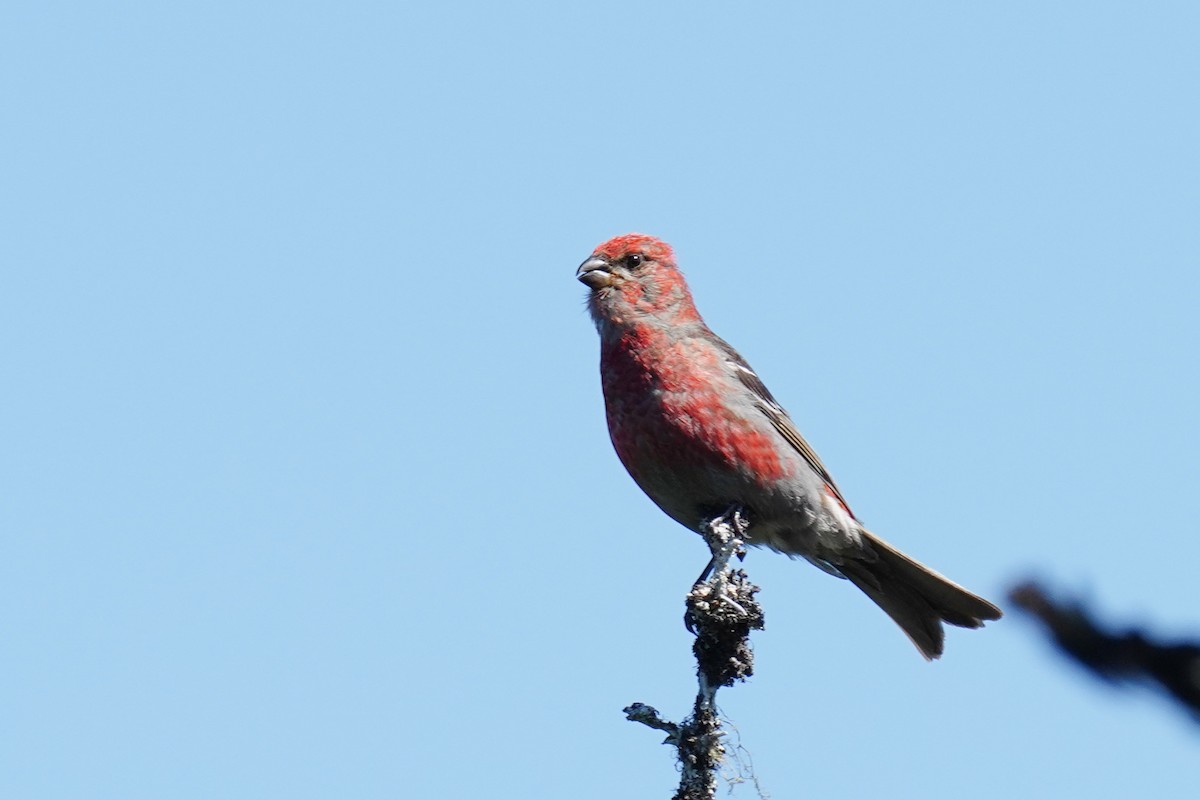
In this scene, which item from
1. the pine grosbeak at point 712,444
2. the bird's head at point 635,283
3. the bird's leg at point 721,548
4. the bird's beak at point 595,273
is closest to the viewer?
the bird's leg at point 721,548

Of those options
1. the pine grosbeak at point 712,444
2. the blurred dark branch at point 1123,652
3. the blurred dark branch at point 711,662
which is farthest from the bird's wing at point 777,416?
the blurred dark branch at point 1123,652

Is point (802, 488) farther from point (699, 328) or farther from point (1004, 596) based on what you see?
point (1004, 596)

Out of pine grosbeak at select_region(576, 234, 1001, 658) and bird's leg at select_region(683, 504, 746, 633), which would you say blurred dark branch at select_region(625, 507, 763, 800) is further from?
pine grosbeak at select_region(576, 234, 1001, 658)

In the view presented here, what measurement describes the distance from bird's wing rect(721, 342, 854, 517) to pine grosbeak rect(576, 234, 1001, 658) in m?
0.01

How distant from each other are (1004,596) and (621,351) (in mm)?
6529

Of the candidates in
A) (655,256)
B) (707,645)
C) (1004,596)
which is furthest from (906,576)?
(1004,596)

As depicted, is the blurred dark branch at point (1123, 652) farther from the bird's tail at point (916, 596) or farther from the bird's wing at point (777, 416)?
the bird's tail at point (916, 596)

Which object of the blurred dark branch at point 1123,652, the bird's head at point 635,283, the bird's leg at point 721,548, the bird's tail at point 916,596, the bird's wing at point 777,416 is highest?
the bird's head at point 635,283

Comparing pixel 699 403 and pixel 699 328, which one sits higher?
pixel 699 328

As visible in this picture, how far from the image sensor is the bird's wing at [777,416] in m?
7.56

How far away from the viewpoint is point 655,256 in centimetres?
800

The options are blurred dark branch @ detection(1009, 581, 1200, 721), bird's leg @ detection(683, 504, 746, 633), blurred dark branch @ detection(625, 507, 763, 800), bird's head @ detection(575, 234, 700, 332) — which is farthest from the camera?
bird's head @ detection(575, 234, 700, 332)

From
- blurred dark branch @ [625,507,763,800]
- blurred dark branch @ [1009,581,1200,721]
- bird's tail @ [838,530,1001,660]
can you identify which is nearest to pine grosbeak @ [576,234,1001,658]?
bird's tail @ [838,530,1001,660]

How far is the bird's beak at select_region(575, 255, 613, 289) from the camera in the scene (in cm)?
772
